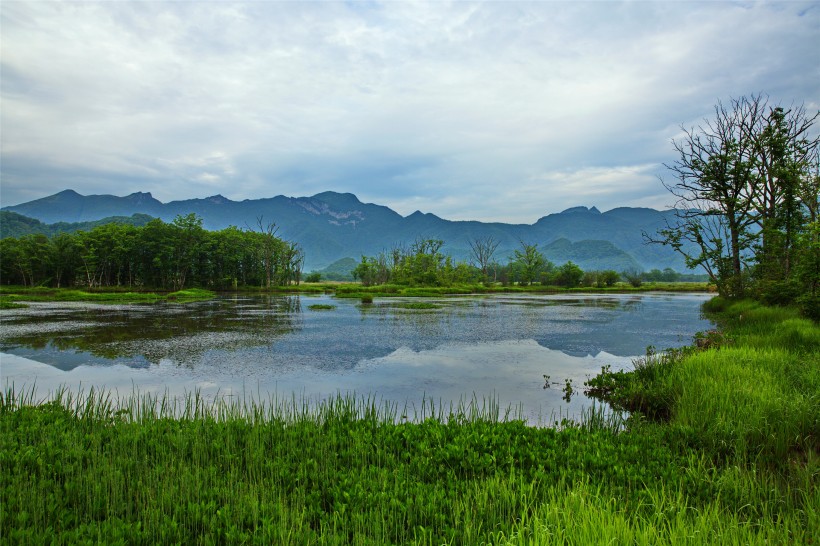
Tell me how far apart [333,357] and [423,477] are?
10283mm

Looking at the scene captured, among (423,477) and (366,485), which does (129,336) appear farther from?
(423,477)

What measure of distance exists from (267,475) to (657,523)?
14.7ft

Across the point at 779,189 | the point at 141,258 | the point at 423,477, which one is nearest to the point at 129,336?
the point at 423,477

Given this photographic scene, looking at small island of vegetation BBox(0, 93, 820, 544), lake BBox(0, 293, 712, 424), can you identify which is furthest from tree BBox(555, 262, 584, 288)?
small island of vegetation BBox(0, 93, 820, 544)

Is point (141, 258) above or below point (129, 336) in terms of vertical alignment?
above

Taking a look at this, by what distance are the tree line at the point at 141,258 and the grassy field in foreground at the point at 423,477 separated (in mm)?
69268

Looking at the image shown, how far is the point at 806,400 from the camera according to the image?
22.7ft

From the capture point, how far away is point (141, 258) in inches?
2817

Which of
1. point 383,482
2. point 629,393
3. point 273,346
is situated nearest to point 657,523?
point 383,482

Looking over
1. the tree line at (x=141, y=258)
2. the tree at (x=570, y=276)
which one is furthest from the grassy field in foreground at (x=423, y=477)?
the tree at (x=570, y=276)

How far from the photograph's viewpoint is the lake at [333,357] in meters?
10.5

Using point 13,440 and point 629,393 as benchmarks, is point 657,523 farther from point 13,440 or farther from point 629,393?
point 13,440

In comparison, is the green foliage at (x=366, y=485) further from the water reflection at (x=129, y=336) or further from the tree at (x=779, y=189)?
the tree at (x=779, y=189)

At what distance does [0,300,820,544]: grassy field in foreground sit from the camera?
12.3 feet
